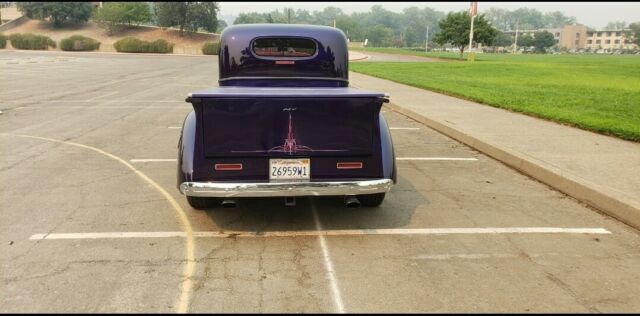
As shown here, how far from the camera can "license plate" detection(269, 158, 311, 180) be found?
450 centimetres

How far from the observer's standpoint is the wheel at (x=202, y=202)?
511 cm

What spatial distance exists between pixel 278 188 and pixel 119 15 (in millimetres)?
104546

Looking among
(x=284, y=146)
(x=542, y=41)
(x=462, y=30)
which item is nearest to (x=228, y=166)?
(x=284, y=146)

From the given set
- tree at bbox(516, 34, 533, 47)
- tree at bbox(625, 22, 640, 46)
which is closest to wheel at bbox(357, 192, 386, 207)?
tree at bbox(516, 34, 533, 47)

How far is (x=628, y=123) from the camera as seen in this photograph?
32.2ft

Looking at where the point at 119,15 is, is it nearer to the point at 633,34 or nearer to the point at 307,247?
the point at 307,247

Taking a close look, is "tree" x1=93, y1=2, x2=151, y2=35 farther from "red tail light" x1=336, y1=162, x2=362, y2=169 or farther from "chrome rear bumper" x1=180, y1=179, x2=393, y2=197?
"red tail light" x1=336, y1=162, x2=362, y2=169

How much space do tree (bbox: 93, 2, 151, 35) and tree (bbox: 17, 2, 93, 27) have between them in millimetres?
4937

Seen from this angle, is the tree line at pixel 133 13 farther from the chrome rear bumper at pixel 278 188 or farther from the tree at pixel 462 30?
the chrome rear bumper at pixel 278 188

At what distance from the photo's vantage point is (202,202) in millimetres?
5168

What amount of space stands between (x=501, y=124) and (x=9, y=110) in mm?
11543

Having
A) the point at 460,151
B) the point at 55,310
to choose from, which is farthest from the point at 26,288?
the point at 460,151

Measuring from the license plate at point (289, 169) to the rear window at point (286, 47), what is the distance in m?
2.13

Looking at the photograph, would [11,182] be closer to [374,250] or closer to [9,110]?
[374,250]
